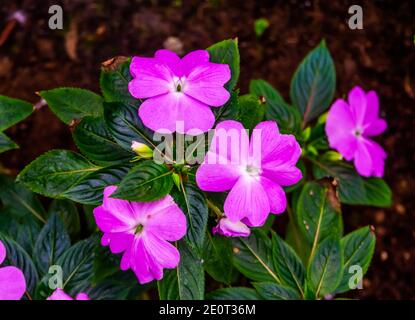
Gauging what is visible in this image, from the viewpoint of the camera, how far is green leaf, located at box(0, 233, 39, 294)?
1.65 m

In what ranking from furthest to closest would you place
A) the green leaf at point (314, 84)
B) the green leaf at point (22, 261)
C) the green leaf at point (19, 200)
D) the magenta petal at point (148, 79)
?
the green leaf at point (314, 84) < the green leaf at point (19, 200) < the green leaf at point (22, 261) < the magenta petal at point (148, 79)

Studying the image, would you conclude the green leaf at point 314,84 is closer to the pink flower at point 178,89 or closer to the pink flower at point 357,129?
the pink flower at point 357,129

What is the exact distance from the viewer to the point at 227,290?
1.78 metres

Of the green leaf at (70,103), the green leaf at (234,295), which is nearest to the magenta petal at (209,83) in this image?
the green leaf at (70,103)

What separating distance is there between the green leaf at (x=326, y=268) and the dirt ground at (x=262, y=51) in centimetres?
60

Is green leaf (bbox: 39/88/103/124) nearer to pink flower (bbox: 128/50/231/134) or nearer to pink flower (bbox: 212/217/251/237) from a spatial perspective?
pink flower (bbox: 128/50/231/134)

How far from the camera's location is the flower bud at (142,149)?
144cm

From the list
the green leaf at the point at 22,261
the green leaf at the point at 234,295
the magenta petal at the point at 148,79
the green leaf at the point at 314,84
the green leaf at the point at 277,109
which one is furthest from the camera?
the green leaf at the point at 314,84

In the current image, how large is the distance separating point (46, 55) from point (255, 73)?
3.02 feet

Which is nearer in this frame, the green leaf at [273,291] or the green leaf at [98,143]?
the green leaf at [98,143]

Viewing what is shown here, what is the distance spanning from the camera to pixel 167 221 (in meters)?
1.34

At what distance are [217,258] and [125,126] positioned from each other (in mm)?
490

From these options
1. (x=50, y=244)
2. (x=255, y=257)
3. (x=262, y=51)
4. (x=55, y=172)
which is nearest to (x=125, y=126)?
(x=55, y=172)
